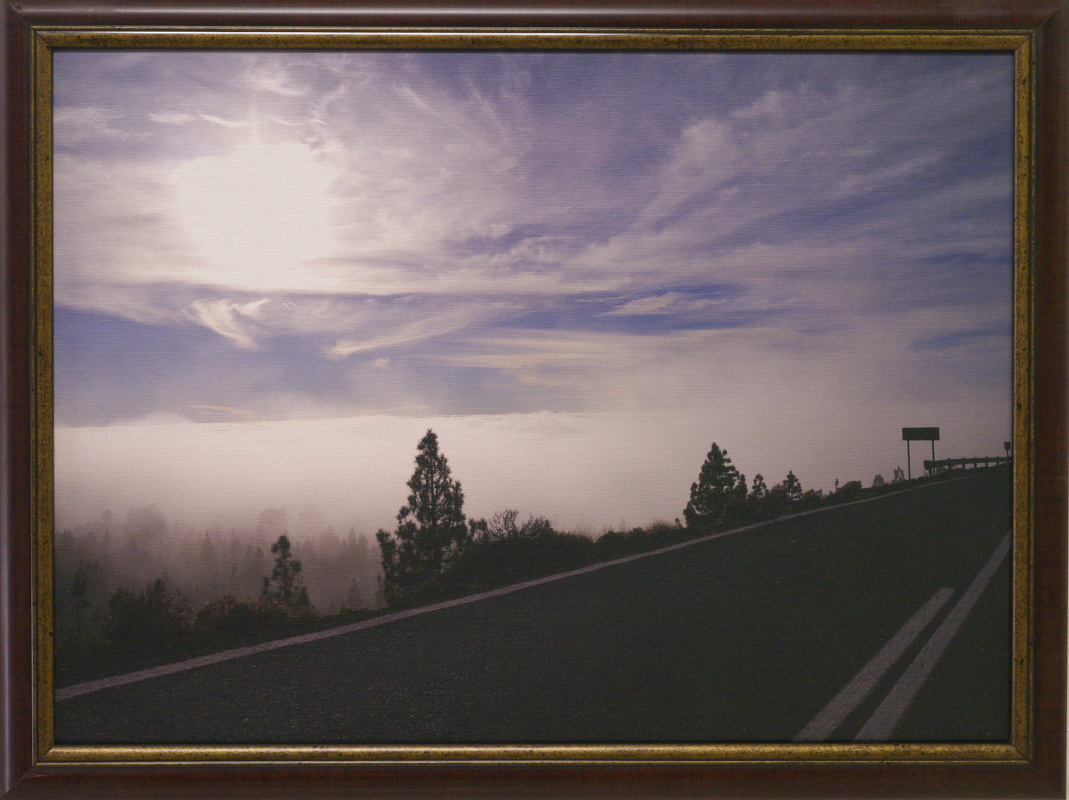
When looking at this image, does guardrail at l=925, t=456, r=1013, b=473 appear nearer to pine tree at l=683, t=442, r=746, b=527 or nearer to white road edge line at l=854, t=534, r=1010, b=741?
white road edge line at l=854, t=534, r=1010, b=741

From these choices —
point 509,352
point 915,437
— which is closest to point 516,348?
point 509,352

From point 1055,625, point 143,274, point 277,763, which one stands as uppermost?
point 143,274

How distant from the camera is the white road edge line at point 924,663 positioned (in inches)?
53.8

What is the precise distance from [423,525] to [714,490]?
66cm

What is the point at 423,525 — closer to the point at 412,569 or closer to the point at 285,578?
A: the point at 412,569

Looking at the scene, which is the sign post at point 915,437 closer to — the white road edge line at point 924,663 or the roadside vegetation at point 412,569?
the roadside vegetation at point 412,569

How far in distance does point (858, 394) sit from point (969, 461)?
0.90ft

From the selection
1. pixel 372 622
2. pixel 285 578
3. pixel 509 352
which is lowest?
pixel 372 622

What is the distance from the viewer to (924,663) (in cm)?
139

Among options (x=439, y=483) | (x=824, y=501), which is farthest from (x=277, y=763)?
(x=824, y=501)

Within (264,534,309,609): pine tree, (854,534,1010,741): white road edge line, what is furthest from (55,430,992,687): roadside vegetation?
(854,534,1010,741): white road edge line

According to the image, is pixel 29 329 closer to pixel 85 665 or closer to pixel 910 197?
pixel 85 665

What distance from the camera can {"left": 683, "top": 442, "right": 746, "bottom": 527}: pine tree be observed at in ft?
4.62

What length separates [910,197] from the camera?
4.60 feet
